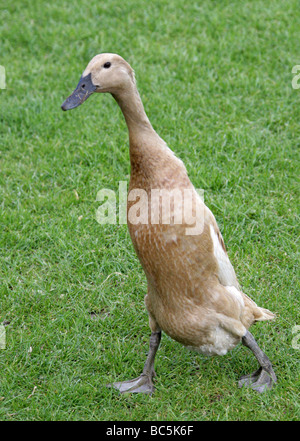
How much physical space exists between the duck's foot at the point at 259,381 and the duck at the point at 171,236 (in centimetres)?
33

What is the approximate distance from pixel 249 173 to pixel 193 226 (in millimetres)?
2249

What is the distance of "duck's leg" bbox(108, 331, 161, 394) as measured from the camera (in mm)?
3555

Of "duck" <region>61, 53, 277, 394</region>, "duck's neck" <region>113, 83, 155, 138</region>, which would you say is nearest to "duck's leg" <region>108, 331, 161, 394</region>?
"duck" <region>61, 53, 277, 394</region>

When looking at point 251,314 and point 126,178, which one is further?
point 126,178

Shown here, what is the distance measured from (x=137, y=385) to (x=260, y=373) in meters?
0.72

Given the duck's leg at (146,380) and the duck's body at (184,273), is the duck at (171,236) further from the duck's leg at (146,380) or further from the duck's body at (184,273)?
the duck's leg at (146,380)

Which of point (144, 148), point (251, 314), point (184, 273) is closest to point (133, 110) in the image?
point (144, 148)

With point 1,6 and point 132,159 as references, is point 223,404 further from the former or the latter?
point 1,6

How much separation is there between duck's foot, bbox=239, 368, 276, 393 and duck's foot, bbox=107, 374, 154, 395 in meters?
0.54

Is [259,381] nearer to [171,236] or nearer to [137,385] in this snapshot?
[137,385]

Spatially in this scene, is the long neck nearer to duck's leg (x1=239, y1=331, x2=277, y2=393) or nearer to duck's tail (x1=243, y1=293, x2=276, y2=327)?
duck's tail (x1=243, y1=293, x2=276, y2=327)

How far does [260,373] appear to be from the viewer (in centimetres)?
358

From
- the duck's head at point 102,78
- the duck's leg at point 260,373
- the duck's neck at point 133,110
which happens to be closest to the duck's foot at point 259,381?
the duck's leg at point 260,373

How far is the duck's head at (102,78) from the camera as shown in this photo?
2861mm
